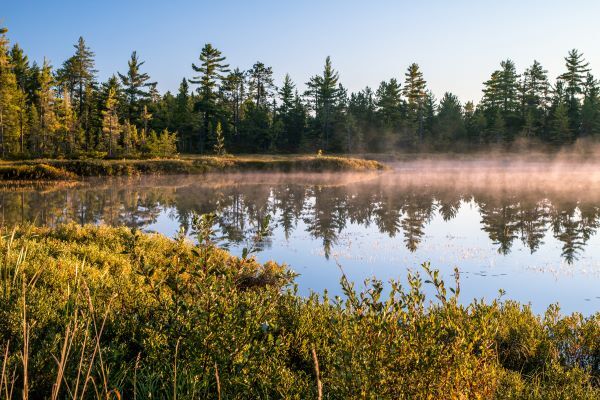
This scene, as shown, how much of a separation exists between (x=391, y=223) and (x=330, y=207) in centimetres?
498

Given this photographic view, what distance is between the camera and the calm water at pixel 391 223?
11.0 metres

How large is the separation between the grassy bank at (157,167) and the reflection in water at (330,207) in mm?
5802

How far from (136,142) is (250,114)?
23189 millimetres

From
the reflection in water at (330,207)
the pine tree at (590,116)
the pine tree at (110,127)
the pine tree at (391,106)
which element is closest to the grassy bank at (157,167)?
the reflection in water at (330,207)

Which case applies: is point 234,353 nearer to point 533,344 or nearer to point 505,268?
point 533,344

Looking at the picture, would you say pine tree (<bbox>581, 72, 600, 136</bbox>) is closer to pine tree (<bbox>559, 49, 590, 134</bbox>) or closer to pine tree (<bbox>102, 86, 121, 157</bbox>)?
pine tree (<bbox>559, 49, 590, 134</bbox>)

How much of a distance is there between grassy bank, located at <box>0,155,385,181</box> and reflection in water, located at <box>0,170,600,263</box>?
5.80 m

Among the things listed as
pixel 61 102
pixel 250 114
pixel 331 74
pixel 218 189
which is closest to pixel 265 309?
pixel 218 189

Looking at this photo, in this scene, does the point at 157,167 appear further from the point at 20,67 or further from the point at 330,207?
the point at 20,67

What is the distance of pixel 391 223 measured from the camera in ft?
62.0

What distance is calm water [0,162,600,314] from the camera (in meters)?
11.0

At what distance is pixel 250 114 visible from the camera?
76.2m

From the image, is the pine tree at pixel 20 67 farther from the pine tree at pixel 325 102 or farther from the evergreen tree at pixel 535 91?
the evergreen tree at pixel 535 91

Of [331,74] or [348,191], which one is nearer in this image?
[348,191]
